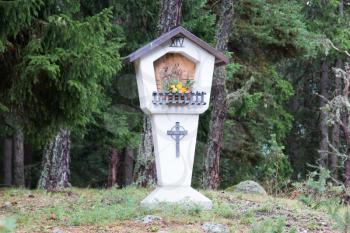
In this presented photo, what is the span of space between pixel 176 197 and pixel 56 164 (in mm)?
4988

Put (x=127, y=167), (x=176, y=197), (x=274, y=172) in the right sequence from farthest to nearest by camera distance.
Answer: (x=127, y=167) < (x=274, y=172) < (x=176, y=197)

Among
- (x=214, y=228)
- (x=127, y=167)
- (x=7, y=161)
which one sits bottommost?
(x=214, y=228)

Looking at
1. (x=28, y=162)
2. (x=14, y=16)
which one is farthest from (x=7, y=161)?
(x=14, y=16)

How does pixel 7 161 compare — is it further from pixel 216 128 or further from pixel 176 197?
pixel 176 197

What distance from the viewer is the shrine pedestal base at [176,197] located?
8.12 meters

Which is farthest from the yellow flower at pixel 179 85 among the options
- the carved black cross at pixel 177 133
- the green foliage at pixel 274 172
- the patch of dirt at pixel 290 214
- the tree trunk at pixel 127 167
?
the tree trunk at pixel 127 167

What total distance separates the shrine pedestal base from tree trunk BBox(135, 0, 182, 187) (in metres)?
3.15

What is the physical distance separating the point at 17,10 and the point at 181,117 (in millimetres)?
2885

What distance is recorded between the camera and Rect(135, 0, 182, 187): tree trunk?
11.2 m

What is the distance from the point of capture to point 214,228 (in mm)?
6641

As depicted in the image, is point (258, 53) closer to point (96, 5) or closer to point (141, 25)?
point (141, 25)

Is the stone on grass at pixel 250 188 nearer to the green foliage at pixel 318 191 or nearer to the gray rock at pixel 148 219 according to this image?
the green foliage at pixel 318 191

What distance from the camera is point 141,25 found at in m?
14.2

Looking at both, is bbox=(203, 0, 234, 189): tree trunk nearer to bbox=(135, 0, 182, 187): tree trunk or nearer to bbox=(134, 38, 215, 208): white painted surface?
bbox=(135, 0, 182, 187): tree trunk
